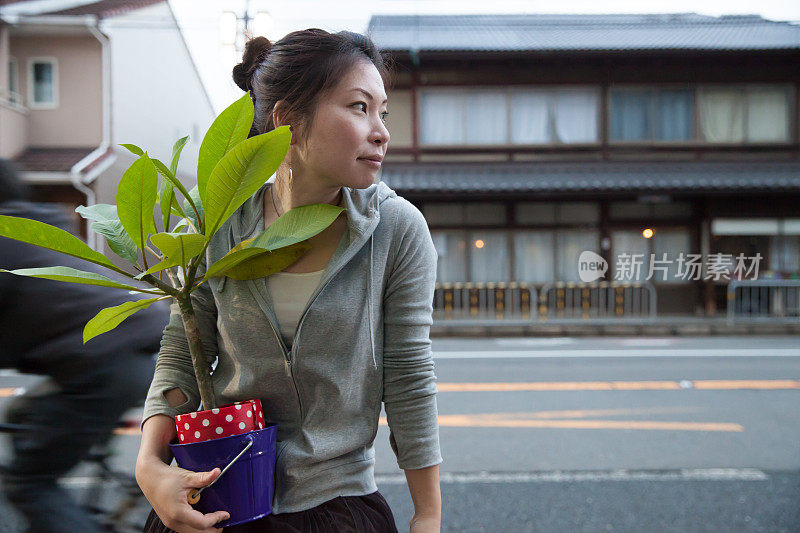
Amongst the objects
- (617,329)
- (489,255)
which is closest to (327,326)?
(617,329)

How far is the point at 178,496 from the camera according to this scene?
82 cm

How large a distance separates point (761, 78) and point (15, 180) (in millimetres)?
13103

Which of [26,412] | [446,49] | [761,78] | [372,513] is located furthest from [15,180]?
[761,78]

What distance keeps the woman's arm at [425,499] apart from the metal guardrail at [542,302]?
9.68 metres

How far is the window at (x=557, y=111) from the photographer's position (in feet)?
39.1

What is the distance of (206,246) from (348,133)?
26 centimetres

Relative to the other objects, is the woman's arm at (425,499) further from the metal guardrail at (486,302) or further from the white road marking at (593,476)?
the metal guardrail at (486,302)

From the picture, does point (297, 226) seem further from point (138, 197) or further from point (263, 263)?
point (138, 197)

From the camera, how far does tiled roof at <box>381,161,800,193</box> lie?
10836 mm

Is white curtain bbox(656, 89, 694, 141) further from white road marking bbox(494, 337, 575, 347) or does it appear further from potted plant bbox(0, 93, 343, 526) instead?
potted plant bbox(0, 93, 343, 526)

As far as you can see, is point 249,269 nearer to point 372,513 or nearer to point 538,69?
point 372,513

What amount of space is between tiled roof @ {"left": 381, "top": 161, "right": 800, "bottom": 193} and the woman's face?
9764mm

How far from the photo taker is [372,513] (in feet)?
3.22

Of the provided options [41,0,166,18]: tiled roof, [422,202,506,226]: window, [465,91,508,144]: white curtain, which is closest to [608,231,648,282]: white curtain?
[422,202,506,226]: window
